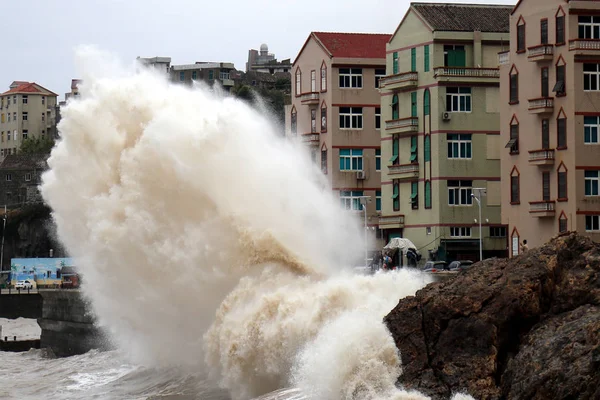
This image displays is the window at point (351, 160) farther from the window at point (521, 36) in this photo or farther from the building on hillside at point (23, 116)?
the building on hillside at point (23, 116)

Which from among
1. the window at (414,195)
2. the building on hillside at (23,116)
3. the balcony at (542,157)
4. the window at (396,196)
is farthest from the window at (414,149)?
the building on hillside at (23,116)

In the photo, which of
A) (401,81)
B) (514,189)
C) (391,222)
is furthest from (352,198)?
(514,189)

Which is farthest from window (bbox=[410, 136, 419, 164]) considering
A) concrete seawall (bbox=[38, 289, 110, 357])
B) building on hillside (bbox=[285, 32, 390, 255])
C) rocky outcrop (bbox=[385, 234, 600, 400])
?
rocky outcrop (bbox=[385, 234, 600, 400])

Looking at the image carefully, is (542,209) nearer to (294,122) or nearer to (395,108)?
(395,108)

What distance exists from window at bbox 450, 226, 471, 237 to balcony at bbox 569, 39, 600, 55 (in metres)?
13.9

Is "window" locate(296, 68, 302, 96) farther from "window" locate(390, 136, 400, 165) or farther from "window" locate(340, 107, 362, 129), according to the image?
"window" locate(390, 136, 400, 165)

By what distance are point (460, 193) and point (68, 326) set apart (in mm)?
20315

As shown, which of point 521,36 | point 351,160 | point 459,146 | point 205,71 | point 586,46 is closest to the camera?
point 586,46

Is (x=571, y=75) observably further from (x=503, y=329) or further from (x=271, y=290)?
(x=503, y=329)

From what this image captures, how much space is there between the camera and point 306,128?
6894cm

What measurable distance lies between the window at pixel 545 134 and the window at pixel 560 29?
3.35 meters

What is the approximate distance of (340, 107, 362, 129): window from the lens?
220ft

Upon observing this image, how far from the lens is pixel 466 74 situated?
58.8 m

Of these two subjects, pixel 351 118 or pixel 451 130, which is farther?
pixel 351 118
